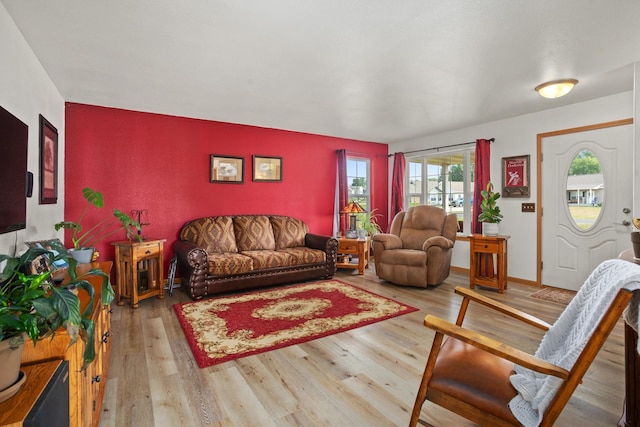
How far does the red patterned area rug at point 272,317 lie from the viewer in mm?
2537

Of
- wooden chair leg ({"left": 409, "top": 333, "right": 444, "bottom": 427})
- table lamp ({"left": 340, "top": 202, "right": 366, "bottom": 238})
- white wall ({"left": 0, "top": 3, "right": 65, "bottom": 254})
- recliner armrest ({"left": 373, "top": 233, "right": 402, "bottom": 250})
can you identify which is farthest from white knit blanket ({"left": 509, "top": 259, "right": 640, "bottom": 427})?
table lamp ({"left": 340, "top": 202, "right": 366, "bottom": 238})

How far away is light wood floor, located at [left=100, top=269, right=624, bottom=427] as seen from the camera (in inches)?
67.4

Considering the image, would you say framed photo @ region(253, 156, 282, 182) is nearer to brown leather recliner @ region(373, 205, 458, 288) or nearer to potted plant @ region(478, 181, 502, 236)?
brown leather recliner @ region(373, 205, 458, 288)

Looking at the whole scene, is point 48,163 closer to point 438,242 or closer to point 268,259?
point 268,259

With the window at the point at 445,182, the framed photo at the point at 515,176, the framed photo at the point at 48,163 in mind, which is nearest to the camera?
the framed photo at the point at 48,163

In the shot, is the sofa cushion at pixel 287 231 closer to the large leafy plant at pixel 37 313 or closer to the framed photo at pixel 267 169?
the framed photo at pixel 267 169

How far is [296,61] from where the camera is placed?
2.72 meters

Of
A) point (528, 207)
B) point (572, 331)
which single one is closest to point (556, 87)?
point (528, 207)

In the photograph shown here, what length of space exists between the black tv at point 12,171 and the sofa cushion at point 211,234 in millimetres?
2334

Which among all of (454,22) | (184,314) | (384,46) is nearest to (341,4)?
(384,46)

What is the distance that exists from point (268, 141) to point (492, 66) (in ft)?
10.9

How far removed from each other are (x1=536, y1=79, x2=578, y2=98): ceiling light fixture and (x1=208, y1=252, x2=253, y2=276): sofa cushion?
3819mm

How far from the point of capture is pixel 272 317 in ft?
10.3

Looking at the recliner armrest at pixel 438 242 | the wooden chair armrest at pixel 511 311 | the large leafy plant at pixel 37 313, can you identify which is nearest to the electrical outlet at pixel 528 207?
the recliner armrest at pixel 438 242
